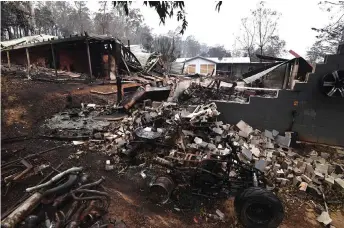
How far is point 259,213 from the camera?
4891 millimetres

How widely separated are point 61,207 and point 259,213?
446 centimetres

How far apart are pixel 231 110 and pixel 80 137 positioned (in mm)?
6386

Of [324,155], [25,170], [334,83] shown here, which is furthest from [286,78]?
[25,170]

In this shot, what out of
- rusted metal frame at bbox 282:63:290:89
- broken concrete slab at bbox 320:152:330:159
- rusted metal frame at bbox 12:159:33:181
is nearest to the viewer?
rusted metal frame at bbox 12:159:33:181

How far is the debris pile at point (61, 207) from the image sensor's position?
4.11 meters

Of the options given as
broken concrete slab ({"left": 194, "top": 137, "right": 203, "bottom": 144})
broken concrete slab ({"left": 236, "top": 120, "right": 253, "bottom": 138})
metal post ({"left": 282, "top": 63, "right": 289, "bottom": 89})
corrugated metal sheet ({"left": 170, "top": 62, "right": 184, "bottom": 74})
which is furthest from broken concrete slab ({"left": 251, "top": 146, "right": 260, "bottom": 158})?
corrugated metal sheet ({"left": 170, "top": 62, "right": 184, "bottom": 74})

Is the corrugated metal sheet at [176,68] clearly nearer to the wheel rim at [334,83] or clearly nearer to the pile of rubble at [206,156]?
the pile of rubble at [206,156]

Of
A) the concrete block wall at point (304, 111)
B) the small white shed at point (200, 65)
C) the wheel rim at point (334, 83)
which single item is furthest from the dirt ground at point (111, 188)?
the small white shed at point (200, 65)

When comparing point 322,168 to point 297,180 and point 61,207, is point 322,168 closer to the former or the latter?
point 297,180

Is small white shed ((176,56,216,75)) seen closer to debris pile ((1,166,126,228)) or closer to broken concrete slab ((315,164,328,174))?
broken concrete slab ((315,164,328,174))

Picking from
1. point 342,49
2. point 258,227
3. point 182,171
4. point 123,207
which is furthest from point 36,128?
point 342,49

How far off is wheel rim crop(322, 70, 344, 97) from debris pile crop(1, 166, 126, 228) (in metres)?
8.61

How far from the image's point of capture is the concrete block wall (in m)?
8.38

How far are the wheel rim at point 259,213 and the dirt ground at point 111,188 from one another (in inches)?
20.1
